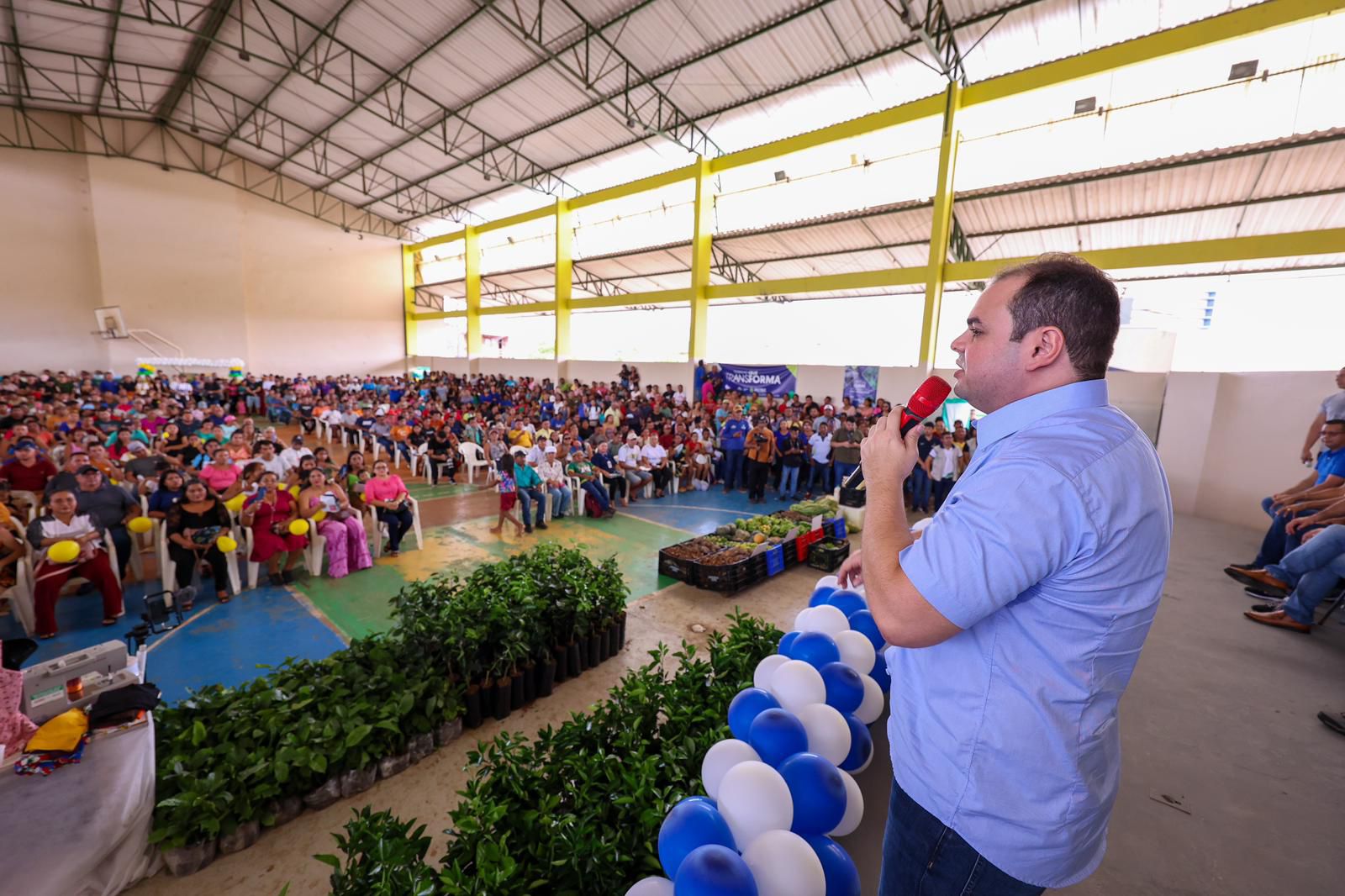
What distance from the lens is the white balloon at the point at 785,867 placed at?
157cm

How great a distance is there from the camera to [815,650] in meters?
2.72

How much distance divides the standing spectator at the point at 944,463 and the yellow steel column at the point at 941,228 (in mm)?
2715

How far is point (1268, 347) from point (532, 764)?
1929cm

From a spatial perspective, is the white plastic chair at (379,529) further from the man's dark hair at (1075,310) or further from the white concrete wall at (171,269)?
the white concrete wall at (171,269)

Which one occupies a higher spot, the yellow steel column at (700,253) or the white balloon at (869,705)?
the yellow steel column at (700,253)

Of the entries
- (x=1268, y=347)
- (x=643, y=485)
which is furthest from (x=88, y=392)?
(x=1268, y=347)

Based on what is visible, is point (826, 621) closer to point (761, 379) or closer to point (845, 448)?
point (845, 448)

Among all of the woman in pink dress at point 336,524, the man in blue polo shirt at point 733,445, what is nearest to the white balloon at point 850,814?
the woman in pink dress at point 336,524

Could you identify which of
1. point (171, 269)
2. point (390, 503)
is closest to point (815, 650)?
point (390, 503)

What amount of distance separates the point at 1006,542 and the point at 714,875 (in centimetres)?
126

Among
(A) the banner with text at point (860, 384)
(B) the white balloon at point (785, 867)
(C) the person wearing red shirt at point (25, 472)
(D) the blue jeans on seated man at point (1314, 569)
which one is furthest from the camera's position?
(A) the banner with text at point (860, 384)

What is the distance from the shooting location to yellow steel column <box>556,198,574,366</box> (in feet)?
54.9

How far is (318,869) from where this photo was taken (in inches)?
90.0

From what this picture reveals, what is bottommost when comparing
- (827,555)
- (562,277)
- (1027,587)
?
(827,555)
